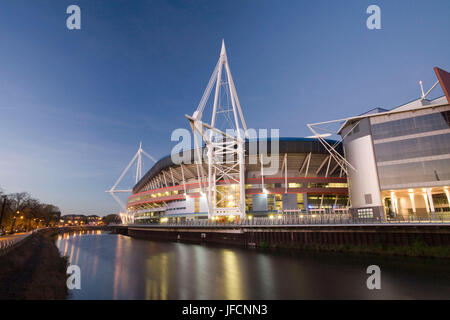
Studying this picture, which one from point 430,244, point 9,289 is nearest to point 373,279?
point 430,244

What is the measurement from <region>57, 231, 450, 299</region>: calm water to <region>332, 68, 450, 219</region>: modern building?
9829mm

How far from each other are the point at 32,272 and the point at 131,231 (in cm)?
6775

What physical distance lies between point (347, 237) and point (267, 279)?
15.0 m

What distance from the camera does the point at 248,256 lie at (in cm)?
2942

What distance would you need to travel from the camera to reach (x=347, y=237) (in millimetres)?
29062

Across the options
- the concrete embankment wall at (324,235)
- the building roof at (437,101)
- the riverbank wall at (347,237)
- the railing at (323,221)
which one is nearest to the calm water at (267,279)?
the riverbank wall at (347,237)

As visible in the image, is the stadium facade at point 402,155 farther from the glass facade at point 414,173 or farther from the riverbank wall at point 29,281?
the riverbank wall at point 29,281

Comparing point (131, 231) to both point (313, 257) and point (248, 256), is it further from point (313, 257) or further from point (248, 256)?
point (313, 257)

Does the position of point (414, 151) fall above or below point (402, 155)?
above

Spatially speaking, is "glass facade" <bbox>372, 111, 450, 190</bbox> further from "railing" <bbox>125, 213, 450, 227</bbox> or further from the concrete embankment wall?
the concrete embankment wall

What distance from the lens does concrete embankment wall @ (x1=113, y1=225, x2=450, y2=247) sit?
24.4 meters

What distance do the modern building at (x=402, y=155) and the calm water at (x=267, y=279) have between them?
9829 millimetres

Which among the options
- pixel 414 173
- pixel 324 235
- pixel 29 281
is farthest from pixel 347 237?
pixel 29 281

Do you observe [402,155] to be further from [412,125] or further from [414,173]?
[412,125]
